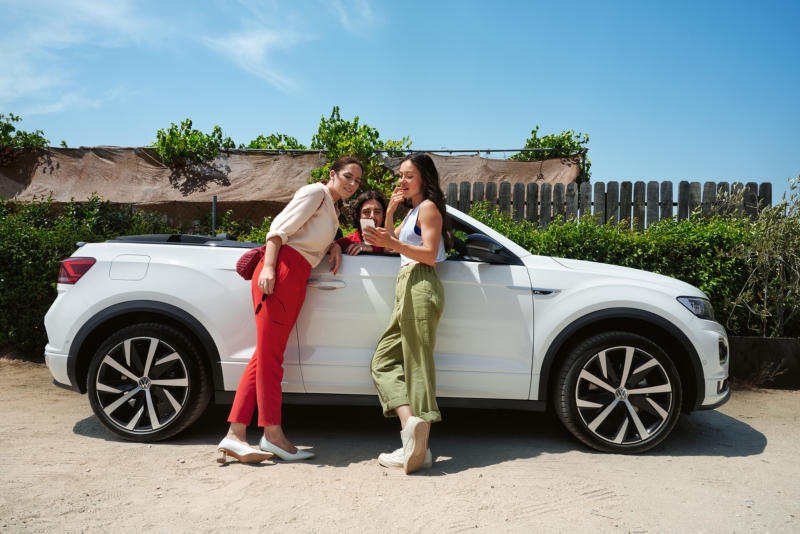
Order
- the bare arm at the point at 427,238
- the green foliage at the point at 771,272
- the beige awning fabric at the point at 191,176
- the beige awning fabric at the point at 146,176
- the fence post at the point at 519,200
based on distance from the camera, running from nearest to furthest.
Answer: the bare arm at the point at 427,238 < the green foliage at the point at 771,272 < the fence post at the point at 519,200 < the beige awning fabric at the point at 191,176 < the beige awning fabric at the point at 146,176

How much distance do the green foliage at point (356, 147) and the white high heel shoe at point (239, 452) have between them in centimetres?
529

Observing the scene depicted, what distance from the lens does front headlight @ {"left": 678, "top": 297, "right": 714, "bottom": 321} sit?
344cm

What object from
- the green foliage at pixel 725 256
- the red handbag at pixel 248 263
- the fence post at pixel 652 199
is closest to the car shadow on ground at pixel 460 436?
the red handbag at pixel 248 263

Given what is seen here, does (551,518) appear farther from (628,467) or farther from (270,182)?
(270,182)

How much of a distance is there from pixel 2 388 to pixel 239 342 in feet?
10.9

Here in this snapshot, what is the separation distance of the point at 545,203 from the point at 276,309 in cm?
712

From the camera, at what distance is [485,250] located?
3.37 m

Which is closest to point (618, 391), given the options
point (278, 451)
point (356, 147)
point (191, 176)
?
point (278, 451)

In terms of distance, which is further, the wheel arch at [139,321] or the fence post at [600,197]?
the fence post at [600,197]

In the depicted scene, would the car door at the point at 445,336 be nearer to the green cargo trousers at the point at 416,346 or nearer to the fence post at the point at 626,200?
the green cargo trousers at the point at 416,346

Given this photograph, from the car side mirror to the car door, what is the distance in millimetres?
173

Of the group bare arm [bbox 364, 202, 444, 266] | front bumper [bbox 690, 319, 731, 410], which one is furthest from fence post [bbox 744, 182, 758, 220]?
bare arm [bbox 364, 202, 444, 266]

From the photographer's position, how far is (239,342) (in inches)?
135

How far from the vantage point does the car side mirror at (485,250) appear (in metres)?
3.34
